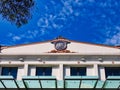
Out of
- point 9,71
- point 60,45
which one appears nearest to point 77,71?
point 60,45

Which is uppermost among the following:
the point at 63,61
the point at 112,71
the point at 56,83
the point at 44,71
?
the point at 63,61

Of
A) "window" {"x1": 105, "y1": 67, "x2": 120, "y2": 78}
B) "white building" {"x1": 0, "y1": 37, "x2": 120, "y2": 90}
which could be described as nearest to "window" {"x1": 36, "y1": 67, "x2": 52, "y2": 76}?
"white building" {"x1": 0, "y1": 37, "x2": 120, "y2": 90}

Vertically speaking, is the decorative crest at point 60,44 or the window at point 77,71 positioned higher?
the decorative crest at point 60,44

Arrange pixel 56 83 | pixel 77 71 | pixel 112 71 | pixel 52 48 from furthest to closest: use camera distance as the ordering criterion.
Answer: pixel 52 48
pixel 77 71
pixel 112 71
pixel 56 83

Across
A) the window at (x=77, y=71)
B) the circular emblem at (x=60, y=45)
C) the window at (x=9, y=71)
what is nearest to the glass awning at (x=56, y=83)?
the window at (x=77, y=71)

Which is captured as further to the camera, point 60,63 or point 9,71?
point 9,71

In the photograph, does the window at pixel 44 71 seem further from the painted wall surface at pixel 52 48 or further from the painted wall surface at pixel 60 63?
the painted wall surface at pixel 52 48

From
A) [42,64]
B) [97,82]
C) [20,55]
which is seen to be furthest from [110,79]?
[20,55]

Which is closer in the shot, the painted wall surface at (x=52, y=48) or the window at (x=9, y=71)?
the window at (x=9, y=71)

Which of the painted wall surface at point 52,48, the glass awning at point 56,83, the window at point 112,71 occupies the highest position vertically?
the painted wall surface at point 52,48

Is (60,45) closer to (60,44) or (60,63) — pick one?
(60,44)

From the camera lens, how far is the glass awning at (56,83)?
20.0 metres

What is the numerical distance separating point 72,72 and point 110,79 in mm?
4849

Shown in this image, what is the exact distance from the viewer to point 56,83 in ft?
67.8
